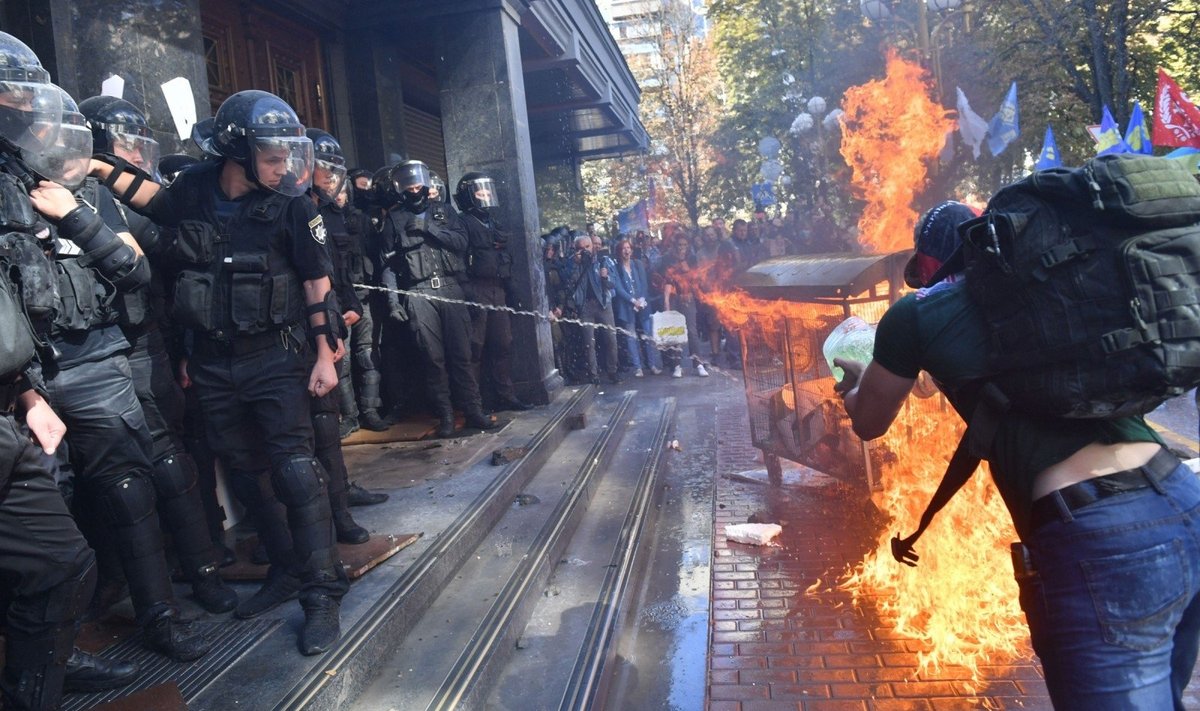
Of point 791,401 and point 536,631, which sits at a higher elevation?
point 791,401

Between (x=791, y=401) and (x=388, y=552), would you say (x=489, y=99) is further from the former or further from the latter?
(x=388, y=552)

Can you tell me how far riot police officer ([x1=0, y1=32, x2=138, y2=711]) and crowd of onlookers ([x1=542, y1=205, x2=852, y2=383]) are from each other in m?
8.34

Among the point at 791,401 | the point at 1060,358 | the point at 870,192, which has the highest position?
the point at 870,192

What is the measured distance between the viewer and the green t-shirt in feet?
6.49

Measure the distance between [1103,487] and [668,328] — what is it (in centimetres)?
1037

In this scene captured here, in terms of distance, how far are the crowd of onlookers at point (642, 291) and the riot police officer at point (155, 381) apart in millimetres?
7245

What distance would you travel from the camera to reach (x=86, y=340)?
3.37 m

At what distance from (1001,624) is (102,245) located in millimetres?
4032

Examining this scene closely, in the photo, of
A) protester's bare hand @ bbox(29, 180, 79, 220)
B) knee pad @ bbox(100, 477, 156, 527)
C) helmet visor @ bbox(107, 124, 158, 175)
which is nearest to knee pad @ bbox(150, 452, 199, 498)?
knee pad @ bbox(100, 477, 156, 527)

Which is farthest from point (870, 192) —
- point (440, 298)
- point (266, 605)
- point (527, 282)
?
point (266, 605)

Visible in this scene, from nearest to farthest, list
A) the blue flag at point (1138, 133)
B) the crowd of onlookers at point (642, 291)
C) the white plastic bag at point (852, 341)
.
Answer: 1. the white plastic bag at point (852, 341)
2. the blue flag at point (1138, 133)
3. the crowd of onlookers at point (642, 291)

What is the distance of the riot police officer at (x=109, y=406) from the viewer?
10.5 ft

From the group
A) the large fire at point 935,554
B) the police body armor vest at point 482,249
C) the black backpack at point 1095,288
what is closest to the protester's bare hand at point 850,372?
the black backpack at point 1095,288

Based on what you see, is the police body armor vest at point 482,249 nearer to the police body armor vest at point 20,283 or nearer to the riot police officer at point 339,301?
the riot police officer at point 339,301
